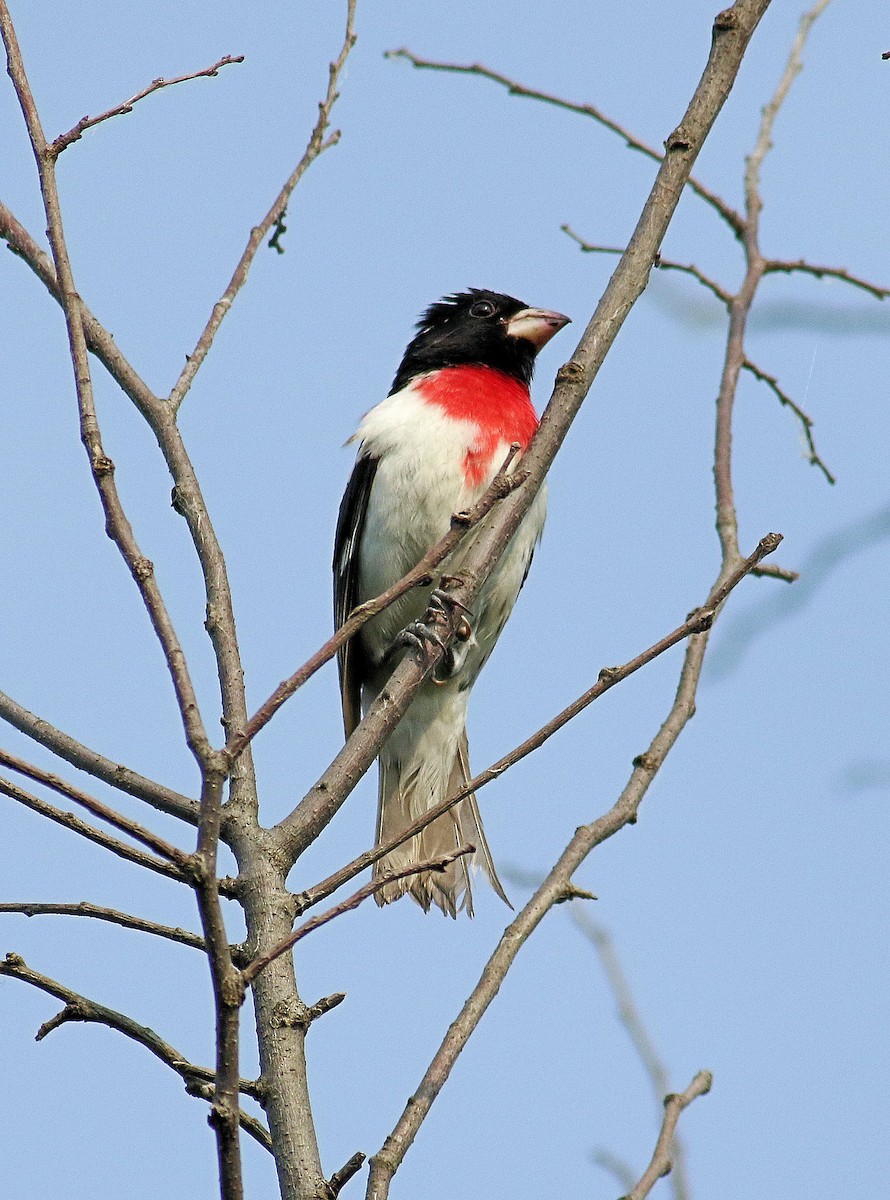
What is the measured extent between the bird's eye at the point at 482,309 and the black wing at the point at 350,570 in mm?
1182

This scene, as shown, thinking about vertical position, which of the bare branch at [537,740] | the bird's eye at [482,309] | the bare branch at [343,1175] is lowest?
the bare branch at [343,1175]

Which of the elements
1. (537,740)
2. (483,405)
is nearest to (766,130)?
(483,405)

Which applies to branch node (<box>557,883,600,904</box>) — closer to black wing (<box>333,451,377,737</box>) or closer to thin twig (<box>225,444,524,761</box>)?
thin twig (<box>225,444,524,761</box>)

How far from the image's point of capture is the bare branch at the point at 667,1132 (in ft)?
9.86

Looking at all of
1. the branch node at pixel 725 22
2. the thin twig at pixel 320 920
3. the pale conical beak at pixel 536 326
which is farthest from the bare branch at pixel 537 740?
the pale conical beak at pixel 536 326

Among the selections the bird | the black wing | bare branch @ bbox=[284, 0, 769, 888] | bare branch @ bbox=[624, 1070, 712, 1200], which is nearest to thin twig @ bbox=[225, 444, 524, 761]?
bare branch @ bbox=[284, 0, 769, 888]

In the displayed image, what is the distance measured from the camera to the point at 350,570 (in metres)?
6.33

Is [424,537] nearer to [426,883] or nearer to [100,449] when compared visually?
[426,883]

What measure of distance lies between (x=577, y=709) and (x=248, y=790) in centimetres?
79

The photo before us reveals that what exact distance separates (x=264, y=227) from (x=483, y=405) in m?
2.29

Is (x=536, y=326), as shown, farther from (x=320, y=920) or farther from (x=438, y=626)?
(x=320, y=920)

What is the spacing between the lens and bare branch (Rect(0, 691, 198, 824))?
2895 mm

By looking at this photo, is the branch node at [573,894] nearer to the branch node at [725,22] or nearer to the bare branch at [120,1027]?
the bare branch at [120,1027]

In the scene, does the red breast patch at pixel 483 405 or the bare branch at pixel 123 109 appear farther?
the red breast patch at pixel 483 405
